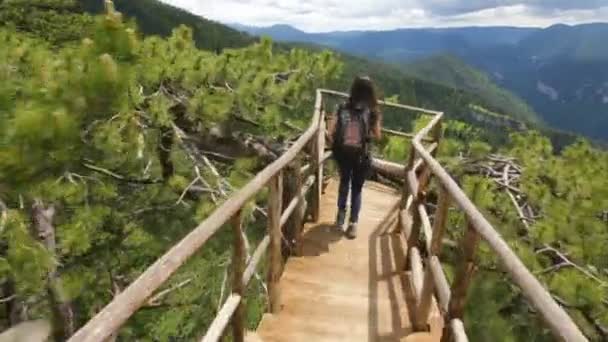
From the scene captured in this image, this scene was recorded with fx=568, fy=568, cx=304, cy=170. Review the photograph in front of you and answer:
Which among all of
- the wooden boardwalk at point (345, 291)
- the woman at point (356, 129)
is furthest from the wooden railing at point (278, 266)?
the woman at point (356, 129)

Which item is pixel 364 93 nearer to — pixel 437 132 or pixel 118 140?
pixel 118 140

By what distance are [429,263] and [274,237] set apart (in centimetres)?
105

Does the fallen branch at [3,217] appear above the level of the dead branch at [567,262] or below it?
above

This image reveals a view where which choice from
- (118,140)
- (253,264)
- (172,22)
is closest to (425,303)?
(253,264)

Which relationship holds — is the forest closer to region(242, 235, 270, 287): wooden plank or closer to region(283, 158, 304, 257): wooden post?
region(283, 158, 304, 257): wooden post

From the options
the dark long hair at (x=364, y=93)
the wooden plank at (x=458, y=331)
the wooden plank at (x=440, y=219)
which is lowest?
the wooden plank at (x=458, y=331)

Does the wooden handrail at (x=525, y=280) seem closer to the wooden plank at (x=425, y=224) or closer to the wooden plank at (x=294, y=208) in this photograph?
the wooden plank at (x=425, y=224)

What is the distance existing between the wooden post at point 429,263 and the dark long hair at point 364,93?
2.11 metres

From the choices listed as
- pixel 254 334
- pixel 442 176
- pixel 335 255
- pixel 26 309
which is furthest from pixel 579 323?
pixel 26 309

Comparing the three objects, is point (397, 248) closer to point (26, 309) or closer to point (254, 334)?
point (254, 334)

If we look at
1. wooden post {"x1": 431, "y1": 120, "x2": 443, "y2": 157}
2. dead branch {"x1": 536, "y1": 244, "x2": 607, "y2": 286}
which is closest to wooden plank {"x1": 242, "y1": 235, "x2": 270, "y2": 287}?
dead branch {"x1": 536, "y1": 244, "x2": 607, "y2": 286}

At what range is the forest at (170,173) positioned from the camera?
4.25 m

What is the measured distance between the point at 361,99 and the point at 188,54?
8.01 ft

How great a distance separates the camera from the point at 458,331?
2861 mm
